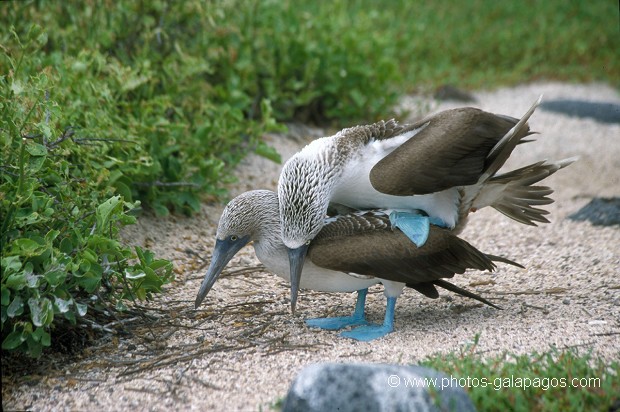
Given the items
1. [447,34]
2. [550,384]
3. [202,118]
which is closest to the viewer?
[550,384]

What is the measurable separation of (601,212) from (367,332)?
2.88m

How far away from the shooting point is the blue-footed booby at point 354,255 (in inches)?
168

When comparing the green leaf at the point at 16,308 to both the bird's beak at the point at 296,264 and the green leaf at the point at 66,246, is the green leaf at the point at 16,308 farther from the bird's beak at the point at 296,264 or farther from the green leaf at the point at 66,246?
the bird's beak at the point at 296,264

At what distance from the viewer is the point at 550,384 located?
3471 mm

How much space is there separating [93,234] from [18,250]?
49cm

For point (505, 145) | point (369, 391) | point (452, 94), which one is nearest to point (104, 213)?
point (369, 391)

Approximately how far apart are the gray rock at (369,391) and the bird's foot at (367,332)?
3.09ft

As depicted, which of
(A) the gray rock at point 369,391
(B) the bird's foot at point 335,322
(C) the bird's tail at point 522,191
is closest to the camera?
(A) the gray rock at point 369,391

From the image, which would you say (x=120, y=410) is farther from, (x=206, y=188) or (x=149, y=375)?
(x=206, y=188)

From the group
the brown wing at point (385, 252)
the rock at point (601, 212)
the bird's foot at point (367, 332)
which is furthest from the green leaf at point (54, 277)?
the rock at point (601, 212)

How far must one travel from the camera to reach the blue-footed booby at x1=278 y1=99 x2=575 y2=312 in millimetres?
4340

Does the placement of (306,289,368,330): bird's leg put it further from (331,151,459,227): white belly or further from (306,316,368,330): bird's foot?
(331,151,459,227): white belly

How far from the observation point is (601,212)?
628 centimetres

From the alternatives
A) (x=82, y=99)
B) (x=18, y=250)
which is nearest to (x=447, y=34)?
(x=82, y=99)
